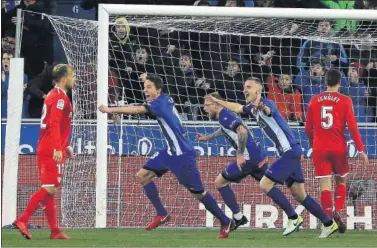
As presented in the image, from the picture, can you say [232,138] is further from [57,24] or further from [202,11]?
[57,24]

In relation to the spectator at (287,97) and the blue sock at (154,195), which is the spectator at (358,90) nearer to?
the spectator at (287,97)

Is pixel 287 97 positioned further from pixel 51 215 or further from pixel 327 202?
pixel 51 215

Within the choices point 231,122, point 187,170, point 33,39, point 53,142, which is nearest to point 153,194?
point 187,170

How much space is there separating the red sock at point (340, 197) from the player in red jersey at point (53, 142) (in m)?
3.29

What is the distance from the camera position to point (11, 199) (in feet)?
45.1

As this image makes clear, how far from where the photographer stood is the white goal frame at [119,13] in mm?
13852

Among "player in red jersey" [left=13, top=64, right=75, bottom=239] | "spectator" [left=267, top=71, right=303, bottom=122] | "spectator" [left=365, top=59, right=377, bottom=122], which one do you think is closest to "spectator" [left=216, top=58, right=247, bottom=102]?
"spectator" [left=267, top=71, right=303, bottom=122]

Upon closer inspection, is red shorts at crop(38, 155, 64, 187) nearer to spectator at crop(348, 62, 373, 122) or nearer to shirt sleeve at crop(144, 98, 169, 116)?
shirt sleeve at crop(144, 98, 169, 116)

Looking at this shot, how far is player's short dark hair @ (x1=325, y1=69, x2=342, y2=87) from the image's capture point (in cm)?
1237

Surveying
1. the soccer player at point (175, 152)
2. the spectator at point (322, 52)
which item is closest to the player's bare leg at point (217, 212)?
the soccer player at point (175, 152)

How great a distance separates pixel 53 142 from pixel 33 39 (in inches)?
238

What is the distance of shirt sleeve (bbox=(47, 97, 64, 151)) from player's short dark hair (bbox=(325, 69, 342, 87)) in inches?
121

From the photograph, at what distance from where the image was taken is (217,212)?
12422mm

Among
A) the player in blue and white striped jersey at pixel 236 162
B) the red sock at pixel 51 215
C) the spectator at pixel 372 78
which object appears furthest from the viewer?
the spectator at pixel 372 78
